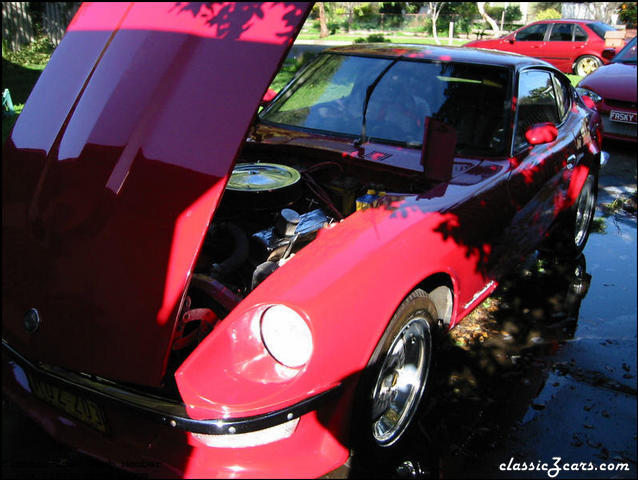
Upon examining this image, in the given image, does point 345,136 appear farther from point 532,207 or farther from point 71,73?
point 71,73

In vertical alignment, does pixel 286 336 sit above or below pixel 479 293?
above

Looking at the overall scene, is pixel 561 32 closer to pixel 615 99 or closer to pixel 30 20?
pixel 615 99

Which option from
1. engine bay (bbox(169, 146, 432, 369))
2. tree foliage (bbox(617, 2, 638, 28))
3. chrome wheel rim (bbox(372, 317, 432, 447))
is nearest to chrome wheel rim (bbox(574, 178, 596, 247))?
Result: engine bay (bbox(169, 146, 432, 369))

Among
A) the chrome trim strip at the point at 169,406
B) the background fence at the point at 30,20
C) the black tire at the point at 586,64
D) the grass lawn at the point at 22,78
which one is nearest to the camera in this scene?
the chrome trim strip at the point at 169,406

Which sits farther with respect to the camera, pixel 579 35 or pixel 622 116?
pixel 579 35

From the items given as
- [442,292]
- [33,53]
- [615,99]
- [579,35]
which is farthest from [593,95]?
[33,53]

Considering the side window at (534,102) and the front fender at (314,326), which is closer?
the front fender at (314,326)

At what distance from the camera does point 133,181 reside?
77.1 inches

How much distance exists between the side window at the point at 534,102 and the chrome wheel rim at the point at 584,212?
836 mm

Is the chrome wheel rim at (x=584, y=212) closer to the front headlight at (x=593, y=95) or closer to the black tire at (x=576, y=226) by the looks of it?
the black tire at (x=576, y=226)

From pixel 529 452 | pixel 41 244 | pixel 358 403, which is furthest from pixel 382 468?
pixel 41 244

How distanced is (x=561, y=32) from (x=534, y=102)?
1141cm

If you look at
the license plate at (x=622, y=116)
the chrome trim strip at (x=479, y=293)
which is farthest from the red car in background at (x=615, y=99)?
the chrome trim strip at (x=479, y=293)

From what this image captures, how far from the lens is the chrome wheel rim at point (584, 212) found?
421 centimetres
